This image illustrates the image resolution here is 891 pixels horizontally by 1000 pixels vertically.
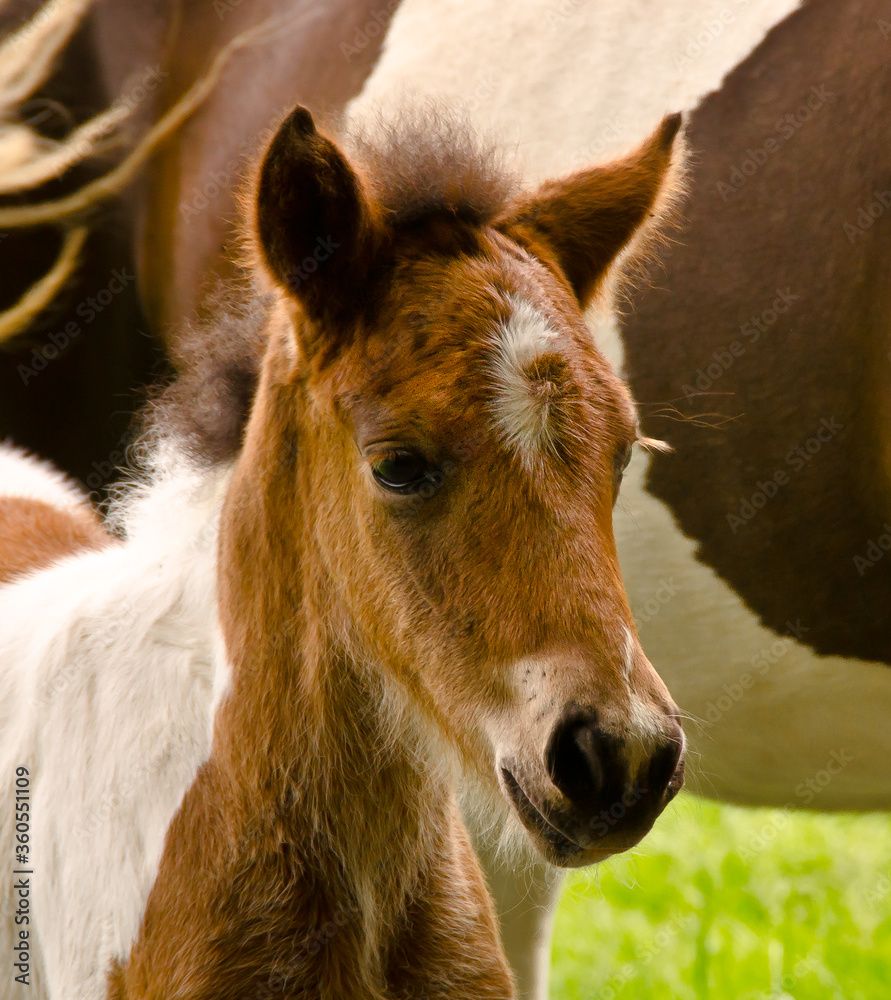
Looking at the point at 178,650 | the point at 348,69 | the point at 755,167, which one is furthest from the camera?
the point at 348,69

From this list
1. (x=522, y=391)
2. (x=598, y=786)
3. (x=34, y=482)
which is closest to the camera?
(x=598, y=786)

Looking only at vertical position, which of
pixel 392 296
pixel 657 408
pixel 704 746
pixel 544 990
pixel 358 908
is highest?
pixel 392 296

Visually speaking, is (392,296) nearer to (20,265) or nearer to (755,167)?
(755,167)

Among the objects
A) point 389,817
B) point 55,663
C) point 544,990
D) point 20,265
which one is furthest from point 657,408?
point 20,265

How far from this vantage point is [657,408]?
9.22ft

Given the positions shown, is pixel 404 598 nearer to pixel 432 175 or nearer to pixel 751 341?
pixel 432 175

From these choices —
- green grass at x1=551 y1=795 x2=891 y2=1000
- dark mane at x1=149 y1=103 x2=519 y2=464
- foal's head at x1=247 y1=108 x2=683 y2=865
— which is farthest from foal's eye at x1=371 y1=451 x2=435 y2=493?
green grass at x1=551 y1=795 x2=891 y2=1000

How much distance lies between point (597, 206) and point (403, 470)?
73 cm

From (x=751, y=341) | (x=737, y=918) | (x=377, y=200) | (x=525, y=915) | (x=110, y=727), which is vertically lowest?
(x=737, y=918)

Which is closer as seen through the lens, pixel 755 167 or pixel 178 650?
pixel 178 650

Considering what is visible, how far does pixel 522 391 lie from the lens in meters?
1.78

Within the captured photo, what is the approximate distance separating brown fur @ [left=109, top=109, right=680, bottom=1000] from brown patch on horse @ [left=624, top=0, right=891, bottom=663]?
587 millimetres

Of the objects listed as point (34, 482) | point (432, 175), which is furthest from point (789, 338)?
point (34, 482)

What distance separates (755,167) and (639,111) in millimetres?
347
